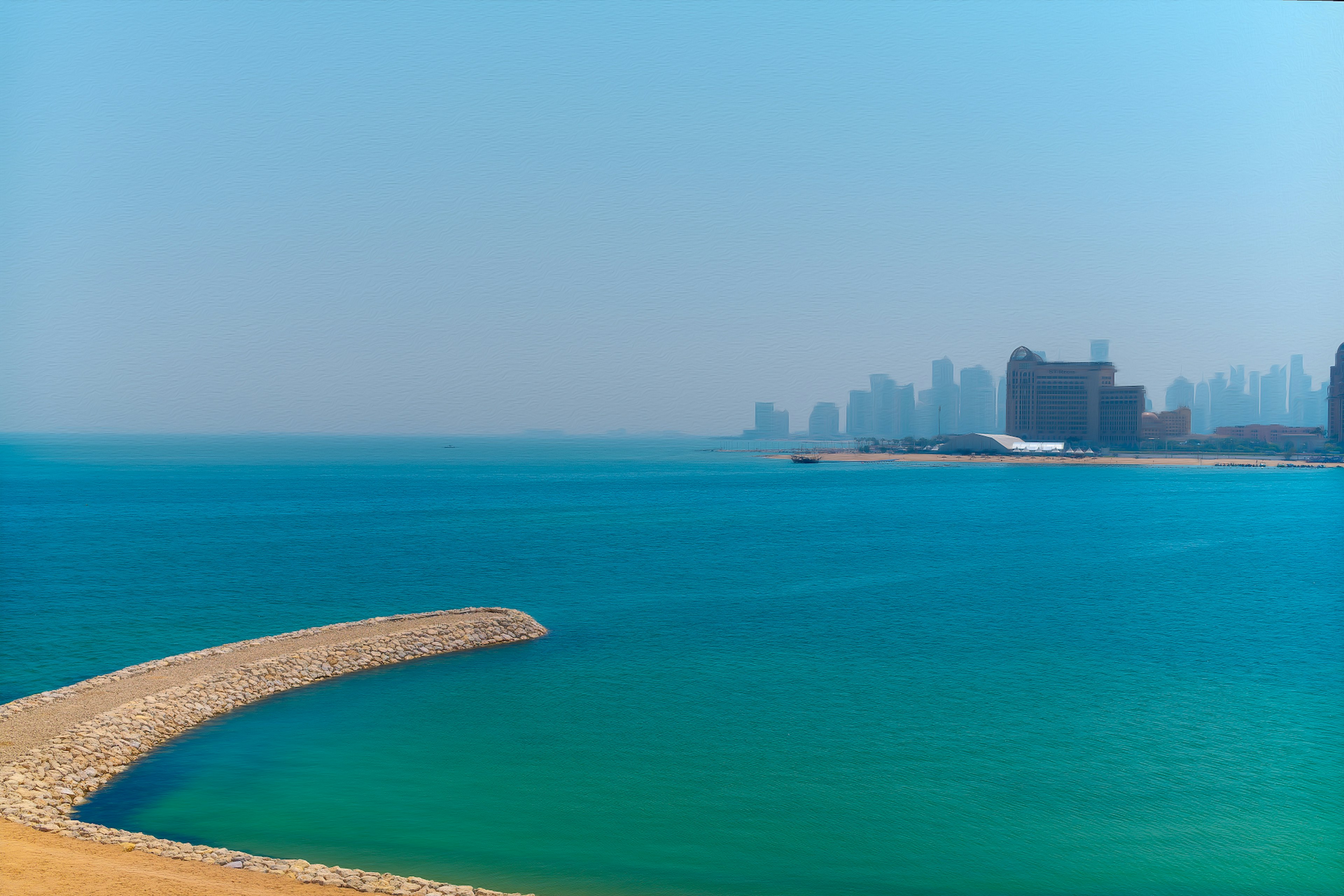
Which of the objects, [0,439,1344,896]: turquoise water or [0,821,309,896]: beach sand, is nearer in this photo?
[0,821,309,896]: beach sand

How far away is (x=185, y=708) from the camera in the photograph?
24.8 m

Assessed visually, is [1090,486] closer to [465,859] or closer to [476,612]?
[476,612]

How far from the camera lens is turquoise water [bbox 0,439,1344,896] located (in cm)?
1705

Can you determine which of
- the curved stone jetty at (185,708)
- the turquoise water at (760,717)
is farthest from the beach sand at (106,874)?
the turquoise water at (760,717)

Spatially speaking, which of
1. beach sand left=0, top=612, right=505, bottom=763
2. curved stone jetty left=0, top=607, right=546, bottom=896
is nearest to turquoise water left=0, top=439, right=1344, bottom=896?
curved stone jetty left=0, top=607, right=546, bottom=896

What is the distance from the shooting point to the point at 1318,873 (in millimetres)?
16375

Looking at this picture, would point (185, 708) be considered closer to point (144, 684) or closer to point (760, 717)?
point (144, 684)

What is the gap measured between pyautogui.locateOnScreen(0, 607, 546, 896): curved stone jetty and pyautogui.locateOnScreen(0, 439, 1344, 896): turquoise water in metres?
0.91

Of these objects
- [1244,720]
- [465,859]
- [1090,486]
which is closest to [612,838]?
[465,859]

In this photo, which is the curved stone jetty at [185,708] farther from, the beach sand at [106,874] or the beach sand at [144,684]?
the beach sand at [106,874]

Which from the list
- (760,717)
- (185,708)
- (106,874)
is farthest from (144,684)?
(760,717)

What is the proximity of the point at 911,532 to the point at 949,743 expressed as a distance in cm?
5916

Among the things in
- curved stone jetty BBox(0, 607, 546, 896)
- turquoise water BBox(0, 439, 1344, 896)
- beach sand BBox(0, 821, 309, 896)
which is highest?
beach sand BBox(0, 821, 309, 896)

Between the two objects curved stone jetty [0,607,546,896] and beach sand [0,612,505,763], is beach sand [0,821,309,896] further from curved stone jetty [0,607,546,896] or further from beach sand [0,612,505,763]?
beach sand [0,612,505,763]
